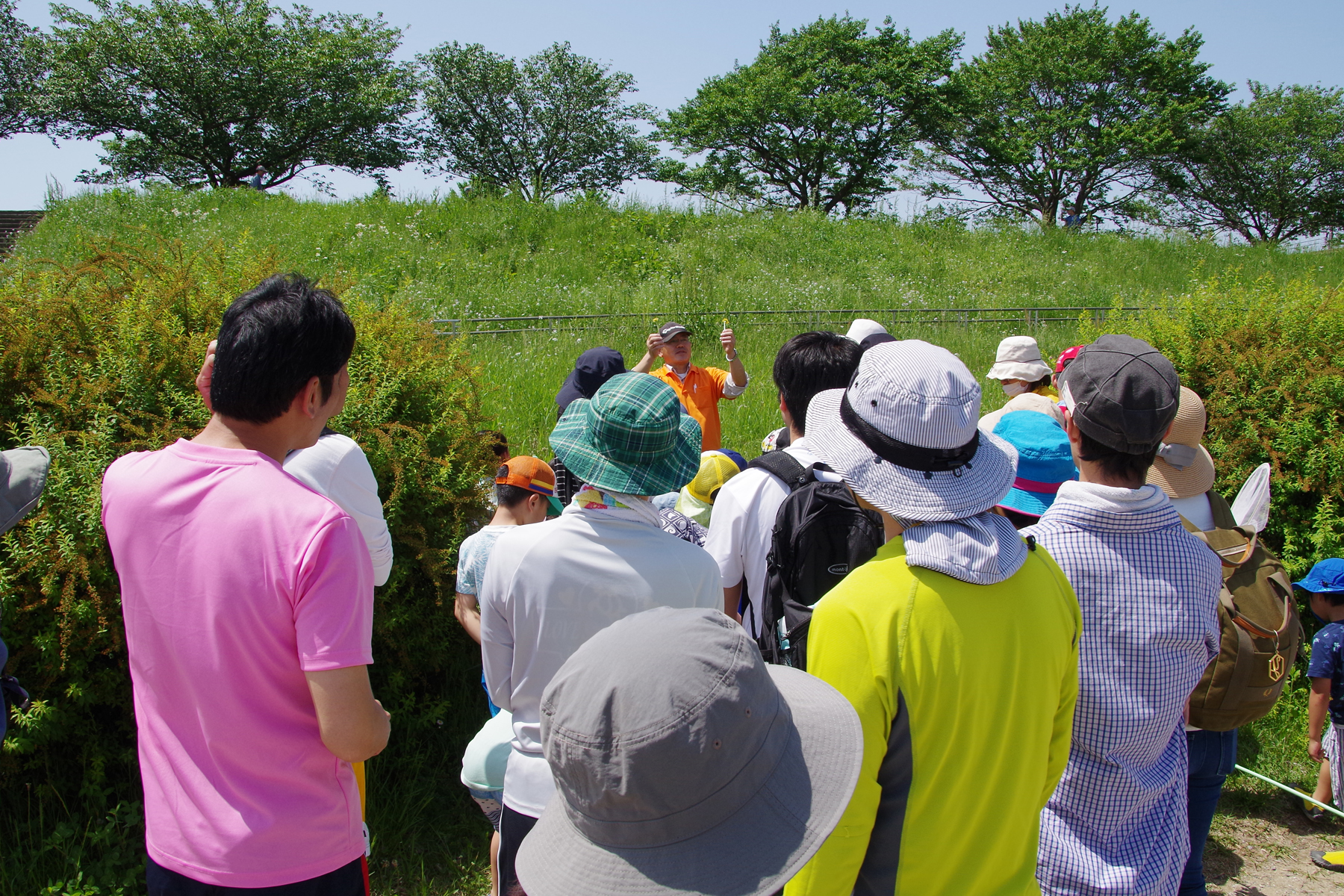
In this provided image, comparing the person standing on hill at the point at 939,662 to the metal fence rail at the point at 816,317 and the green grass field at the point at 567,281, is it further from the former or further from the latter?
the metal fence rail at the point at 816,317

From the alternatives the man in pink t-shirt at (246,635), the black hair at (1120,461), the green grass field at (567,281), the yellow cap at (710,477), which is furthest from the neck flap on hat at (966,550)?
the green grass field at (567,281)

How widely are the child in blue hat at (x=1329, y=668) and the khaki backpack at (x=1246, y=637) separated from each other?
4.96ft

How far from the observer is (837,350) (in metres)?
2.95

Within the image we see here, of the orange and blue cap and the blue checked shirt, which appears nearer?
the blue checked shirt

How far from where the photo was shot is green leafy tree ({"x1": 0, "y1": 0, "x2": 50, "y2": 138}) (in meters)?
29.0

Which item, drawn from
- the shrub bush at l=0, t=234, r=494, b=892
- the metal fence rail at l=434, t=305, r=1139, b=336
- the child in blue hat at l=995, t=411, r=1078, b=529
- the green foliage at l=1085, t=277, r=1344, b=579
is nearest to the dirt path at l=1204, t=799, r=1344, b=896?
the green foliage at l=1085, t=277, r=1344, b=579

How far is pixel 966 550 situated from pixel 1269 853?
3.70 meters

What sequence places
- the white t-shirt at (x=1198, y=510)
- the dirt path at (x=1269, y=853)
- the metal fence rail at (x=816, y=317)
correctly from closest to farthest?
the white t-shirt at (x=1198, y=510), the dirt path at (x=1269, y=853), the metal fence rail at (x=816, y=317)

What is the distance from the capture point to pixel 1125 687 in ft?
5.84

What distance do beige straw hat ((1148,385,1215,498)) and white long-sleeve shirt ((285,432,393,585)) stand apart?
→ 8.64 ft

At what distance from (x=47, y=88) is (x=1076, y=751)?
35886 millimetres

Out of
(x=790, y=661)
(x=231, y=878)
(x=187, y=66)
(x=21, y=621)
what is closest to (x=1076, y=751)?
(x=790, y=661)

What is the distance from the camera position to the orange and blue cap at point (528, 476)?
323cm

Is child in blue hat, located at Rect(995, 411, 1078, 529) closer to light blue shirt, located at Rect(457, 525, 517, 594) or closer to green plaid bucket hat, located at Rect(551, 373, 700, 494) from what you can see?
green plaid bucket hat, located at Rect(551, 373, 700, 494)
